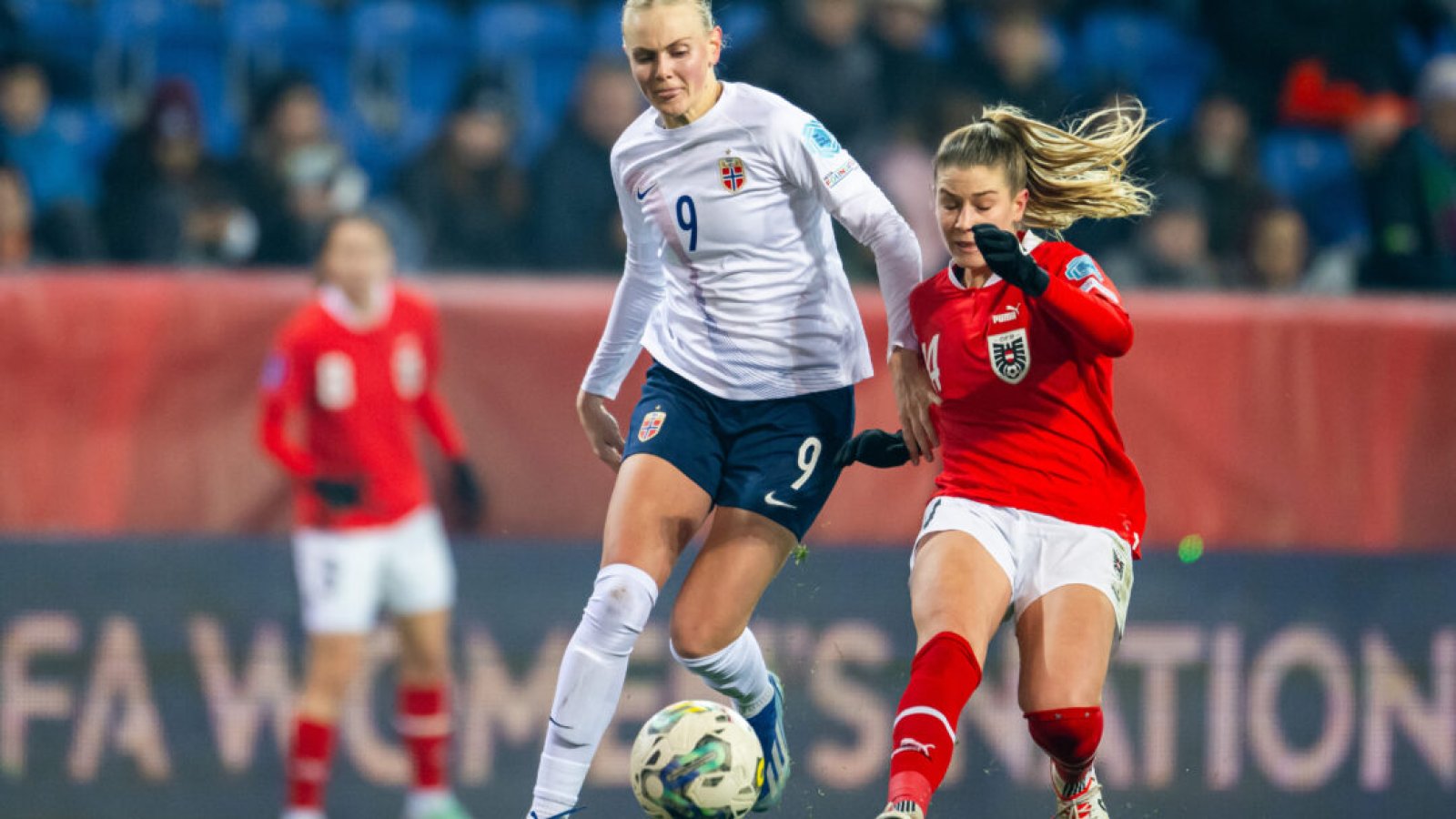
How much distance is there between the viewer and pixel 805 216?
4.81m

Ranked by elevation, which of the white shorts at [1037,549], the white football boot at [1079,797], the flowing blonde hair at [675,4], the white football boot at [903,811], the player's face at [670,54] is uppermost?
the flowing blonde hair at [675,4]

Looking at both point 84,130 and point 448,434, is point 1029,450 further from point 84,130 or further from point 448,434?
point 84,130

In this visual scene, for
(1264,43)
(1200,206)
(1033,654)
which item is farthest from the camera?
(1264,43)

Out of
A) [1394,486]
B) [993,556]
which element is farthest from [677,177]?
[1394,486]

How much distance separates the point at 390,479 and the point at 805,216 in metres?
2.85

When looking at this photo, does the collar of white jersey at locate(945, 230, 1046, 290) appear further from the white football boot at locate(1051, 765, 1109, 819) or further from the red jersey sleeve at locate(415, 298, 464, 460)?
the red jersey sleeve at locate(415, 298, 464, 460)

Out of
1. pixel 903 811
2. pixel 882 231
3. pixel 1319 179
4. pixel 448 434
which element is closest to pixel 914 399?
pixel 882 231

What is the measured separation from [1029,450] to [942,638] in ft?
1.84

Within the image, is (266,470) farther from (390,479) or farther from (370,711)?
(370,711)

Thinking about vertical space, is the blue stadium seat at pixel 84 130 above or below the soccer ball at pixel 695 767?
above

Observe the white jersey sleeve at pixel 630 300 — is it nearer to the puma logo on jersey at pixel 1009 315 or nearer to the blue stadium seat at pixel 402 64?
the puma logo on jersey at pixel 1009 315

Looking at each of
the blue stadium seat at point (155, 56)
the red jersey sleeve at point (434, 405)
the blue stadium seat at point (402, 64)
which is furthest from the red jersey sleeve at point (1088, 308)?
the blue stadium seat at point (155, 56)

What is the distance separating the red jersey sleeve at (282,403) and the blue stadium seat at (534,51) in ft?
8.98

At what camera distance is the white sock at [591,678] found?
14.9 feet
